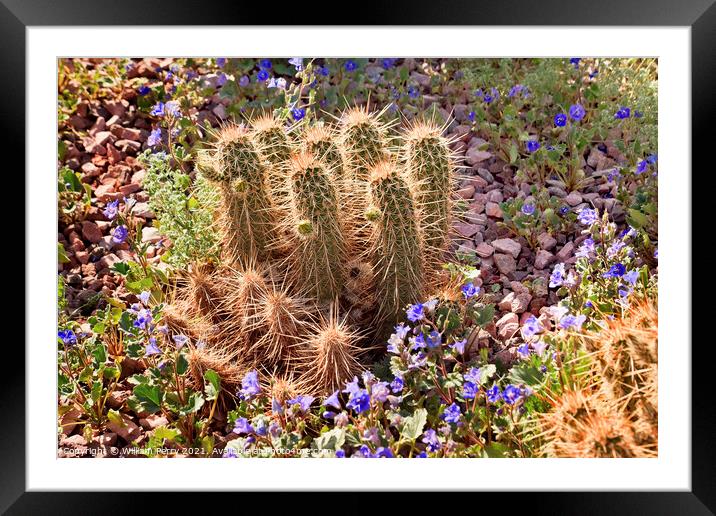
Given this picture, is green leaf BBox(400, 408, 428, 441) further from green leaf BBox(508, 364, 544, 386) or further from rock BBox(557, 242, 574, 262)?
rock BBox(557, 242, 574, 262)

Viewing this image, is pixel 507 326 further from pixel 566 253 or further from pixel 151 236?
pixel 151 236

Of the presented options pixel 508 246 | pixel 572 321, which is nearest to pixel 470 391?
pixel 572 321

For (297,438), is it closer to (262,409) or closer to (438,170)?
(262,409)

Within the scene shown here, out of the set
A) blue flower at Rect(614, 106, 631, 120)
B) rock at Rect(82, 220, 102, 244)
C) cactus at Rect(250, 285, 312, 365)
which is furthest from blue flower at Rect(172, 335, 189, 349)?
blue flower at Rect(614, 106, 631, 120)

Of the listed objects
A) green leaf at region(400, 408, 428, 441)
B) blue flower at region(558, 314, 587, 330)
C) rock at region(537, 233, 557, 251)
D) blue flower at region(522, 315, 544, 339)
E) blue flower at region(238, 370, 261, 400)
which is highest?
rock at region(537, 233, 557, 251)
